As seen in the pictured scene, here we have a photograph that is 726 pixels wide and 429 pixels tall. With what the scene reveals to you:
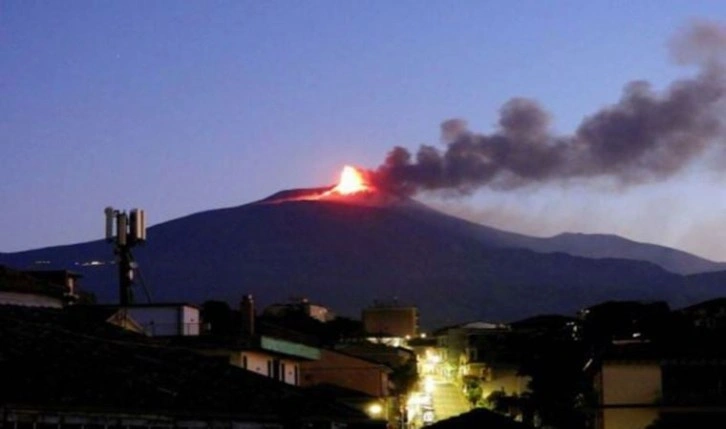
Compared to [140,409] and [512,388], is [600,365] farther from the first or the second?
[512,388]

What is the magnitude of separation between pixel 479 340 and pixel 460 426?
290 feet

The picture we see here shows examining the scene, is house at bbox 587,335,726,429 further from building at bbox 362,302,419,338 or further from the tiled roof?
building at bbox 362,302,419,338

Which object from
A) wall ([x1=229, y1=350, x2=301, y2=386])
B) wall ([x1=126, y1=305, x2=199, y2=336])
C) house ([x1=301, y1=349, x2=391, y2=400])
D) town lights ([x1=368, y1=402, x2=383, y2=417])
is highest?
wall ([x1=126, y1=305, x2=199, y2=336])

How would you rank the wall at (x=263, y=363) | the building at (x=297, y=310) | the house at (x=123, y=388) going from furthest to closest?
the building at (x=297, y=310) < the wall at (x=263, y=363) < the house at (x=123, y=388)

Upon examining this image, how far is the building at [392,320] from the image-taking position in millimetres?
130500

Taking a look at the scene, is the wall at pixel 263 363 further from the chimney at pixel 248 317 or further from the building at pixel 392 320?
the building at pixel 392 320

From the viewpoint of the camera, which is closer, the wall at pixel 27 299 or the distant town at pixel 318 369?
the distant town at pixel 318 369

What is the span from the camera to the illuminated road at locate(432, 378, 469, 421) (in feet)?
262

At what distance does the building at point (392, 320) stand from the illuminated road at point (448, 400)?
27.3 metres

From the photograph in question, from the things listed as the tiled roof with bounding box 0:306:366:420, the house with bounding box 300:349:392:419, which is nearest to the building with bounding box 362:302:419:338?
the house with bounding box 300:349:392:419

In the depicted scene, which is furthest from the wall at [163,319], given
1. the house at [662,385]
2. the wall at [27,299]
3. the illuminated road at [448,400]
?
the illuminated road at [448,400]

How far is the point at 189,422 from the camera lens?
19188 mm

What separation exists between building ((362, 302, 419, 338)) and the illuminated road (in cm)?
2731

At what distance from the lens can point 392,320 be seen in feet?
439
